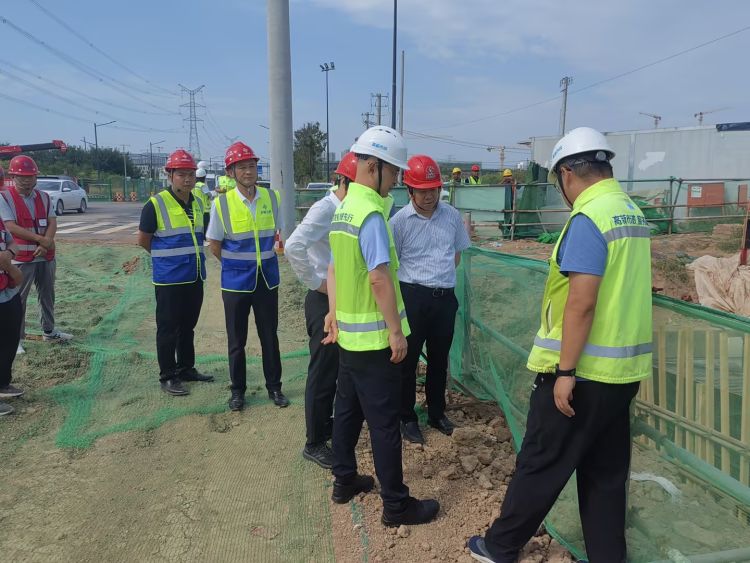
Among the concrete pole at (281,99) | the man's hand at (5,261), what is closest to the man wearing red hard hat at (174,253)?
the man's hand at (5,261)

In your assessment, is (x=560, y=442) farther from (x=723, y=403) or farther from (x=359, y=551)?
(x=359, y=551)

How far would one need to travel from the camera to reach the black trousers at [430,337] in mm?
3443

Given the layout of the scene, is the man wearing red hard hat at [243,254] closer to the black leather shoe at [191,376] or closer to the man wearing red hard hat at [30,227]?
the black leather shoe at [191,376]

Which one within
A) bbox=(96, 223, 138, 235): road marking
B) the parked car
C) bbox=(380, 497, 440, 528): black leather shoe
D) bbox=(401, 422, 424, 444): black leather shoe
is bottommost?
bbox=(380, 497, 440, 528): black leather shoe

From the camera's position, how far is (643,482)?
2.32 m

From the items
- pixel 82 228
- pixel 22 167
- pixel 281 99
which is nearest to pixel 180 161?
pixel 22 167

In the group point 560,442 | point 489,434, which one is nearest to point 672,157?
point 489,434

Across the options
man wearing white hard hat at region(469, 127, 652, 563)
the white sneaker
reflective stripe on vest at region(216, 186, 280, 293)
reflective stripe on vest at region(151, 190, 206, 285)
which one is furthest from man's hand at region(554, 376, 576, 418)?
the white sneaker

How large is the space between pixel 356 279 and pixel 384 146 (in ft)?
1.99

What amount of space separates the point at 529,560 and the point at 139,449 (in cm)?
249

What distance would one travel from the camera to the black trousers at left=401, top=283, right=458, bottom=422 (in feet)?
11.3

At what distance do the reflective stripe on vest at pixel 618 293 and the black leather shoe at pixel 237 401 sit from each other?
9.24ft

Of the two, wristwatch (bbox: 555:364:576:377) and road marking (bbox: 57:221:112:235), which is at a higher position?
road marking (bbox: 57:221:112:235)

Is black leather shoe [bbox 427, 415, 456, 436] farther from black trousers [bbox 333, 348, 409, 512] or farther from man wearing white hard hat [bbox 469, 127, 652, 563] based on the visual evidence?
man wearing white hard hat [bbox 469, 127, 652, 563]
